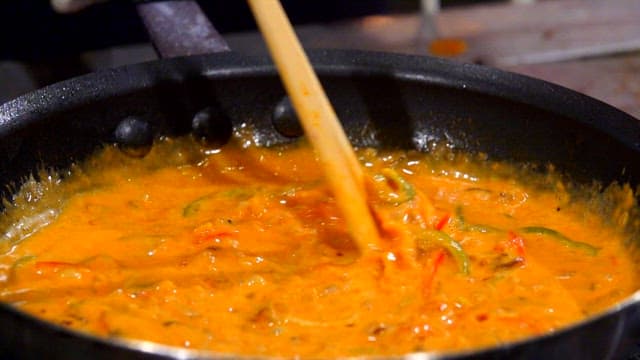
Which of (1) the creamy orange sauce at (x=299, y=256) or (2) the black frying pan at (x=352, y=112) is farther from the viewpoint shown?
(2) the black frying pan at (x=352, y=112)

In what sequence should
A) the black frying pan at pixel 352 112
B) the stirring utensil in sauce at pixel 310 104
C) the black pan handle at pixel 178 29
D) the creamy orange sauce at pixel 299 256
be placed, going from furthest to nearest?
1. the black pan handle at pixel 178 29
2. the black frying pan at pixel 352 112
3. the stirring utensil in sauce at pixel 310 104
4. the creamy orange sauce at pixel 299 256

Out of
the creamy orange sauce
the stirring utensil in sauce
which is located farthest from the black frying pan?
the stirring utensil in sauce

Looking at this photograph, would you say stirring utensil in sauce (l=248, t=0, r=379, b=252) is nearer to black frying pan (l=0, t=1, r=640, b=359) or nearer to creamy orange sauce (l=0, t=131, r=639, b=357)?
creamy orange sauce (l=0, t=131, r=639, b=357)

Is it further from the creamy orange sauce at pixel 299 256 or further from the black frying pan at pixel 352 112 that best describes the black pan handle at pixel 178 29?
the creamy orange sauce at pixel 299 256

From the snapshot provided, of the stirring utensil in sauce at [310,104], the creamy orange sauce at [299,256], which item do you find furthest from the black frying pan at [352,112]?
the stirring utensil in sauce at [310,104]

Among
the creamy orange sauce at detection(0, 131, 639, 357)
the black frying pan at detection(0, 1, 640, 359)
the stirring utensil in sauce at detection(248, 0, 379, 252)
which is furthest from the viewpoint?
the black frying pan at detection(0, 1, 640, 359)

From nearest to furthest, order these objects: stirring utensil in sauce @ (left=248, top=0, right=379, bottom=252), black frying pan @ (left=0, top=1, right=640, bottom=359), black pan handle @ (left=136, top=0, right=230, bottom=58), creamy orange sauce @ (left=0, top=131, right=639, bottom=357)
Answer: creamy orange sauce @ (left=0, top=131, right=639, bottom=357)
stirring utensil in sauce @ (left=248, top=0, right=379, bottom=252)
black frying pan @ (left=0, top=1, right=640, bottom=359)
black pan handle @ (left=136, top=0, right=230, bottom=58)
